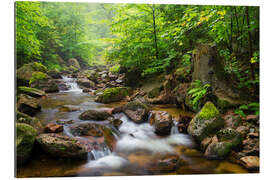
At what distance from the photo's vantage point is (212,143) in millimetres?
2375

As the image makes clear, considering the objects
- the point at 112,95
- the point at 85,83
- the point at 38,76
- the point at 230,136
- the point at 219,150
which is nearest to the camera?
the point at 219,150

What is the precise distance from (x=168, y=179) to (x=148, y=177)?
24 centimetres

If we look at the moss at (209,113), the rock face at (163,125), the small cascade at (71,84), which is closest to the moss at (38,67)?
the small cascade at (71,84)

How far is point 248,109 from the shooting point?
248 cm

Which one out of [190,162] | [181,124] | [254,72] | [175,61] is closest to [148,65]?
[175,61]

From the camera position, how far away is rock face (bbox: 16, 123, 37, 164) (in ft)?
6.37

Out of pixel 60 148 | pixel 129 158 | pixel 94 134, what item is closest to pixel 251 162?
pixel 129 158

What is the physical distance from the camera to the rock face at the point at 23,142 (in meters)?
1.94

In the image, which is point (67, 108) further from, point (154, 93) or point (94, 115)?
point (154, 93)

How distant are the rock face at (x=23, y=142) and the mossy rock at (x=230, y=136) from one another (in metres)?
2.62

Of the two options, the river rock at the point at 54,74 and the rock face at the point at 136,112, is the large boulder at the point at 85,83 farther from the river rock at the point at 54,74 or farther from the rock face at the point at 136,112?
the rock face at the point at 136,112

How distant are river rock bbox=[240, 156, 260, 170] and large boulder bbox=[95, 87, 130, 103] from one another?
3.06 metres

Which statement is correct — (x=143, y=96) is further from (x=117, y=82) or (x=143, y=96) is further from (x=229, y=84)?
(x=229, y=84)

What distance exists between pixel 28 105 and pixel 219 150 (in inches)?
136
